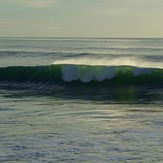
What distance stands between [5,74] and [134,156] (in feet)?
70.4

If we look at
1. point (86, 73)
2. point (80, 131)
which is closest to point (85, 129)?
point (80, 131)

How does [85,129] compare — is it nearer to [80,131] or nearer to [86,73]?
[80,131]

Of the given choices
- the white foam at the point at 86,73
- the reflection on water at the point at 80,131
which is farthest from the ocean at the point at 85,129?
the white foam at the point at 86,73

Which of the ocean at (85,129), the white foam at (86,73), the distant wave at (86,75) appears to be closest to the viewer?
the ocean at (85,129)

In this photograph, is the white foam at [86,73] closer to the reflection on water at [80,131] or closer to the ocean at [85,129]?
the ocean at [85,129]

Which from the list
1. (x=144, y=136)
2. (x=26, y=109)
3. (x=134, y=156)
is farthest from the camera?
(x=26, y=109)

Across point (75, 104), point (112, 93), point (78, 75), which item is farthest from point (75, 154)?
point (78, 75)

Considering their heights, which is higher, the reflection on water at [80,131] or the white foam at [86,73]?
the reflection on water at [80,131]

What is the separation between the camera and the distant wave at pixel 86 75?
24984mm

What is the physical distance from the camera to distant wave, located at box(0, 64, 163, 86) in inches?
984

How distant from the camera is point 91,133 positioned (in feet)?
35.8

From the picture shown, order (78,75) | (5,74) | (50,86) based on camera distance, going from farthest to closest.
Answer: (5,74) → (78,75) → (50,86)

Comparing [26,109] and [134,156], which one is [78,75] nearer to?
[26,109]

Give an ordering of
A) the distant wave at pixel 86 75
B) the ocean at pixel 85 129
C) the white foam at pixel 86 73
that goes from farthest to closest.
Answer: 1. the white foam at pixel 86 73
2. the distant wave at pixel 86 75
3. the ocean at pixel 85 129
